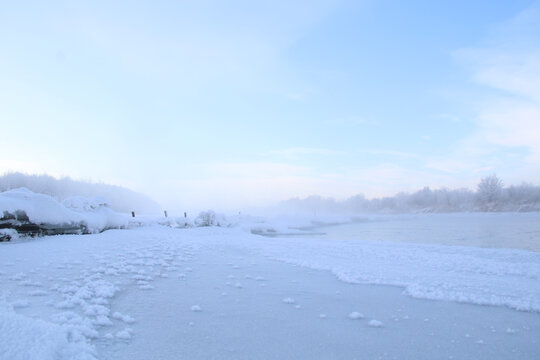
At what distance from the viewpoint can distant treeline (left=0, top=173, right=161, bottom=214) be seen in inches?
2044

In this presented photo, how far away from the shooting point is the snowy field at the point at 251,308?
10.3ft

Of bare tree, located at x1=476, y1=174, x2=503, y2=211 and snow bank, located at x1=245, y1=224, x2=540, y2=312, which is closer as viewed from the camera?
snow bank, located at x1=245, y1=224, x2=540, y2=312

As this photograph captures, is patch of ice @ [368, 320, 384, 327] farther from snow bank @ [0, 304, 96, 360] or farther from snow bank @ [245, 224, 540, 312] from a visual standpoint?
snow bank @ [0, 304, 96, 360]

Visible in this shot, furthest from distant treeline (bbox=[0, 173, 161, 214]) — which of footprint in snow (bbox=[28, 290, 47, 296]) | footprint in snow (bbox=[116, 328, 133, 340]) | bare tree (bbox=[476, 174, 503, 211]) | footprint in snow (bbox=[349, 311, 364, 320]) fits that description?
bare tree (bbox=[476, 174, 503, 211])

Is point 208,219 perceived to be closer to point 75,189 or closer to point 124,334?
point 124,334

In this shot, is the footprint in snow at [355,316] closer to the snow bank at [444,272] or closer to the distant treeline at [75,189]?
the snow bank at [444,272]

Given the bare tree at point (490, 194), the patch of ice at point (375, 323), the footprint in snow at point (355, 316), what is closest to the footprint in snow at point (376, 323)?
the patch of ice at point (375, 323)

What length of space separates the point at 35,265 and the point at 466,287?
842 centimetres

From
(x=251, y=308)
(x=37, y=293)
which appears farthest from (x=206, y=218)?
(x=251, y=308)

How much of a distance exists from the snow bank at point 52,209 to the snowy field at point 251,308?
2.13 meters

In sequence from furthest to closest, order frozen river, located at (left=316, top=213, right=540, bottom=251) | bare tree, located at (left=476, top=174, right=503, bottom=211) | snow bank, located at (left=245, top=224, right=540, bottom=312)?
bare tree, located at (left=476, top=174, right=503, bottom=211), frozen river, located at (left=316, top=213, right=540, bottom=251), snow bank, located at (left=245, top=224, right=540, bottom=312)

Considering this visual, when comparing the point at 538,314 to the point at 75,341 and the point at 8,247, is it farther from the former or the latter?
the point at 8,247

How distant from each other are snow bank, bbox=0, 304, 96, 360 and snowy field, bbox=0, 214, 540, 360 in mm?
11

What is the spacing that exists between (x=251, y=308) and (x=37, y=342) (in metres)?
2.67
